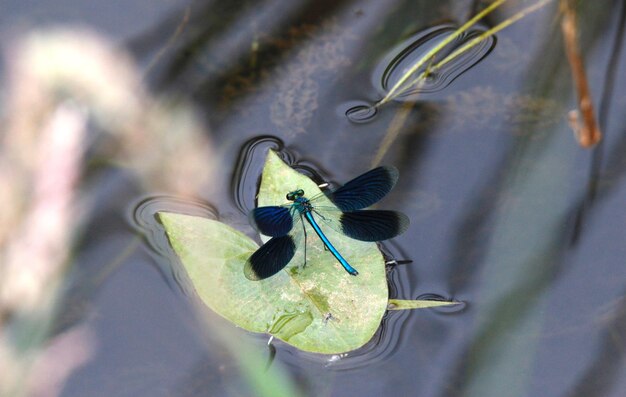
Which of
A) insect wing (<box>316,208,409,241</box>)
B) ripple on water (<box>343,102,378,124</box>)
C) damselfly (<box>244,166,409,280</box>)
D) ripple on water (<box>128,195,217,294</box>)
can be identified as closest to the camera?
damselfly (<box>244,166,409,280</box>)

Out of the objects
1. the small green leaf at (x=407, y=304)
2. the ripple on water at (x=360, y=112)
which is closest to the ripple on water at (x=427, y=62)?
the ripple on water at (x=360, y=112)

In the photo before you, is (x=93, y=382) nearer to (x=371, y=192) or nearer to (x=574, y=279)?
(x=371, y=192)

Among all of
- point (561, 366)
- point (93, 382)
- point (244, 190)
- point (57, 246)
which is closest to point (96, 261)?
point (57, 246)

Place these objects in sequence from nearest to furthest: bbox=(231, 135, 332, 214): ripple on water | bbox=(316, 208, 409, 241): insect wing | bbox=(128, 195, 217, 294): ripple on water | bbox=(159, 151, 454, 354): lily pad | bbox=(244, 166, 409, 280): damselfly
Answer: bbox=(159, 151, 454, 354): lily pad
bbox=(244, 166, 409, 280): damselfly
bbox=(316, 208, 409, 241): insect wing
bbox=(128, 195, 217, 294): ripple on water
bbox=(231, 135, 332, 214): ripple on water

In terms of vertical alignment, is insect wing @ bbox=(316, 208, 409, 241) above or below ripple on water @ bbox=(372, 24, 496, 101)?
below

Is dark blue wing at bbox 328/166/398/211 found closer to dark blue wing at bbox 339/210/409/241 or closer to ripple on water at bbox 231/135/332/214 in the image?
dark blue wing at bbox 339/210/409/241

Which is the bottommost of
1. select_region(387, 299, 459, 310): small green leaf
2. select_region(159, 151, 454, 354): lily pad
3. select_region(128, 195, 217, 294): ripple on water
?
select_region(387, 299, 459, 310): small green leaf

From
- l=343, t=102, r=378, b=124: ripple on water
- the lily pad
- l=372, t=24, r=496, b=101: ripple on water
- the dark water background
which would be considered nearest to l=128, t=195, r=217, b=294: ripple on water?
the dark water background

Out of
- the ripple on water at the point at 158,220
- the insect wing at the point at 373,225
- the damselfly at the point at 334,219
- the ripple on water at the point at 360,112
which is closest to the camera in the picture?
the damselfly at the point at 334,219

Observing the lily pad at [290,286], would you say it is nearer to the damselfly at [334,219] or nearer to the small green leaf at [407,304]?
the damselfly at [334,219]
